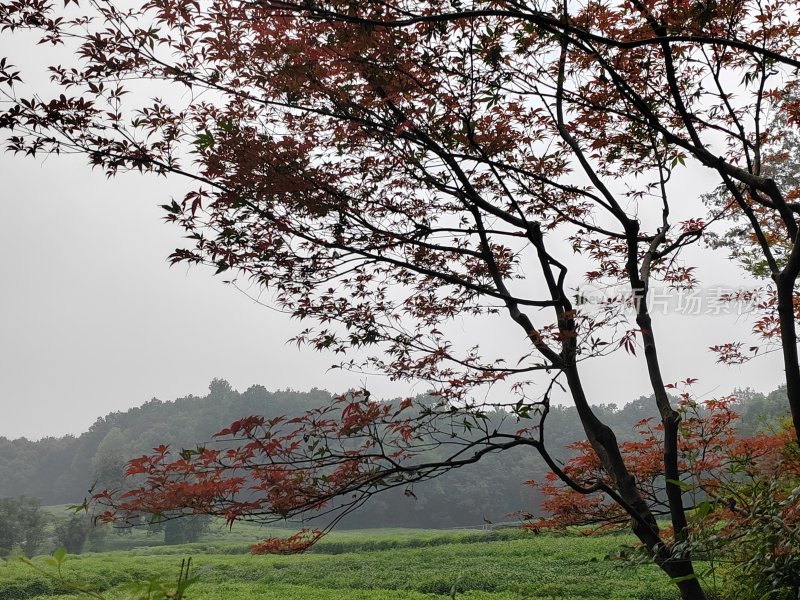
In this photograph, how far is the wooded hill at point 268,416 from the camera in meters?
38.2

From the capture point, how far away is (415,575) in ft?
45.6

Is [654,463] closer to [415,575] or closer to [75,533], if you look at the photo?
[415,575]

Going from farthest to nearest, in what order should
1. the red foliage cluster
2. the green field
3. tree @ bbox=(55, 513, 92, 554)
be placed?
tree @ bbox=(55, 513, 92, 554)
the green field
the red foliage cluster

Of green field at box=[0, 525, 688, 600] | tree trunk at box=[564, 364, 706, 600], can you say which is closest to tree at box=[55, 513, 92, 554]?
green field at box=[0, 525, 688, 600]

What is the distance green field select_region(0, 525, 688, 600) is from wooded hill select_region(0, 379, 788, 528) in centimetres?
1049

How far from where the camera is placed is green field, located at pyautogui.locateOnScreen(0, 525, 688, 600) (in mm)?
10680

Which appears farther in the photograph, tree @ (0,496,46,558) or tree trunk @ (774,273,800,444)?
tree @ (0,496,46,558)

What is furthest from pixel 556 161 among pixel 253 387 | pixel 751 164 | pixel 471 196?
pixel 253 387

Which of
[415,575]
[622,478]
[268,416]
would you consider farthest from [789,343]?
[268,416]

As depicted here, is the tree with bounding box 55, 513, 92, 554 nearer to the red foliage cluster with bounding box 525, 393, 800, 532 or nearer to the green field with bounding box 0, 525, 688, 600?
the green field with bounding box 0, 525, 688, 600

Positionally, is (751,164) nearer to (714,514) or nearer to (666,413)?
(666,413)

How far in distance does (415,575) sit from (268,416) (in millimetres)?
37374

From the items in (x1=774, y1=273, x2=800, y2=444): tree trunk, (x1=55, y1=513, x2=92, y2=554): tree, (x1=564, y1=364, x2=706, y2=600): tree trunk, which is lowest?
(x1=55, y1=513, x2=92, y2=554): tree

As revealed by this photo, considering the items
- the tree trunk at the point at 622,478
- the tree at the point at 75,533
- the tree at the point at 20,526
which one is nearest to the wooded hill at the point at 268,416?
the tree at the point at 75,533
